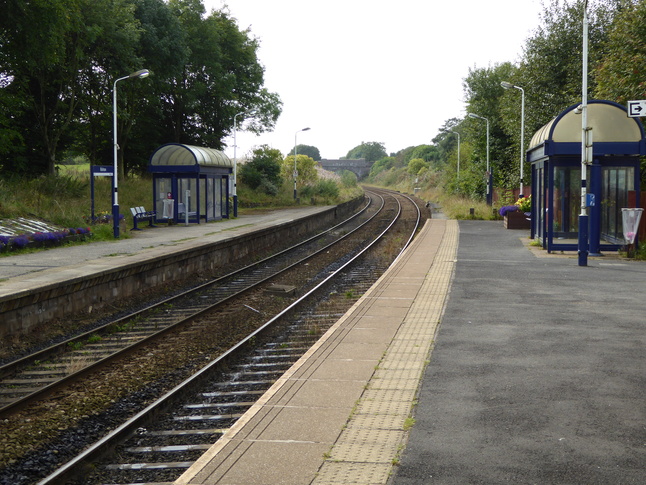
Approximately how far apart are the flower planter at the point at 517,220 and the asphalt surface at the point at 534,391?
1535 cm

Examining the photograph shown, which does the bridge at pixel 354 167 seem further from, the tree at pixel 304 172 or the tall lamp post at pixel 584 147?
the tall lamp post at pixel 584 147

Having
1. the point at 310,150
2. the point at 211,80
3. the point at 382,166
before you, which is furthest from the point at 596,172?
the point at 310,150

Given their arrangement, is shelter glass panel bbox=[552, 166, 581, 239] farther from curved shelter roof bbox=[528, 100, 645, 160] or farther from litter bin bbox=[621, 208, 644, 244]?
litter bin bbox=[621, 208, 644, 244]

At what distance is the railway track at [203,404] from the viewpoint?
5.69 m

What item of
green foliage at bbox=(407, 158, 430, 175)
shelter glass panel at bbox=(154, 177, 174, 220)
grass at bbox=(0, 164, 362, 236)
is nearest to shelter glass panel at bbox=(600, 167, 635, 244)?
grass at bbox=(0, 164, 362, 236)

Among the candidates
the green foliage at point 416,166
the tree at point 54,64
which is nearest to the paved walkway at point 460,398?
the tree at point 54,64

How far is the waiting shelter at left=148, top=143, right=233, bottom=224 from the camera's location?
93.6 ft

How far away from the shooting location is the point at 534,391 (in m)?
6.30

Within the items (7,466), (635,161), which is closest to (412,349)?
(7,466)

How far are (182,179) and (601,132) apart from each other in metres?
17.4

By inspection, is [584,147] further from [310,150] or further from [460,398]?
[310,150]

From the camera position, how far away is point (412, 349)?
26.1ft

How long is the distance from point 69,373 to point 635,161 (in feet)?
47.6

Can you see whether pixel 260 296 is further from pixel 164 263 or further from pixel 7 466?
pixel 7 466
